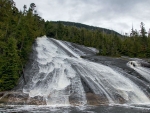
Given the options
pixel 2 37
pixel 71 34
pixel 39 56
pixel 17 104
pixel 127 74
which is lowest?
pixel 17 104

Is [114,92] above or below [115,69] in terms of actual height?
below

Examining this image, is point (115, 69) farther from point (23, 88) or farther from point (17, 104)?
point (17, 104)

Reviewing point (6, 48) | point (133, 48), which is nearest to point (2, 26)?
point (6, 48)

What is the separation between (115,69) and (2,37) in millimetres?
23892

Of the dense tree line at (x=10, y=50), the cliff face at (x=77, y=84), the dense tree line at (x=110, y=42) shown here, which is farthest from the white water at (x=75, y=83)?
the dense tree line at (x=110, y=42)

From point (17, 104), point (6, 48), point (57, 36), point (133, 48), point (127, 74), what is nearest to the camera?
point (17, 104)

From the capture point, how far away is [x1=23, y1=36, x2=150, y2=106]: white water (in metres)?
33.8

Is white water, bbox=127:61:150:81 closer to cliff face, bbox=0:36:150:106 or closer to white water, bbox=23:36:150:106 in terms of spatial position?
cliff face, bbox=0:36:150:106

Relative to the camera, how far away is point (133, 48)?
8356 centimetres

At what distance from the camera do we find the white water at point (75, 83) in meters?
33.8

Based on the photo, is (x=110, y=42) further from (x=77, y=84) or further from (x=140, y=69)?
(x=77, y=84)

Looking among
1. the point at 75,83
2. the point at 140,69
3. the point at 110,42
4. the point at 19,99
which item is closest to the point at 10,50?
the point at 19,99

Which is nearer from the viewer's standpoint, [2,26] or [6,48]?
[6,48]

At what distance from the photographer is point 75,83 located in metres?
37.2
